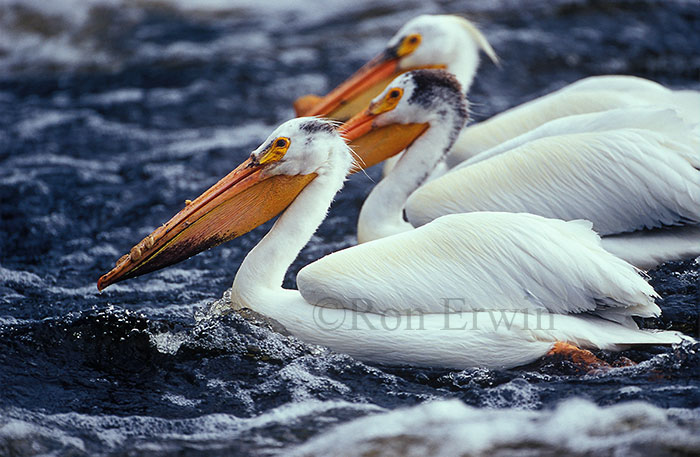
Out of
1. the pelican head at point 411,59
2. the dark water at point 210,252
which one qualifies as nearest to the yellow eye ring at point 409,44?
the pelican head at point 411,59

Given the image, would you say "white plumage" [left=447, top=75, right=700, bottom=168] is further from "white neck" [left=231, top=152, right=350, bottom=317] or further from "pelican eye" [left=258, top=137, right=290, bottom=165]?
"pelican eye" [left=258, top=137, right=290, bottom=165]

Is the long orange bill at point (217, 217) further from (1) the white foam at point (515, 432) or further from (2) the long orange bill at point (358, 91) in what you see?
(2) the long orange bill at point (358, 91)

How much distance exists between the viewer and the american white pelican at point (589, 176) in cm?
386

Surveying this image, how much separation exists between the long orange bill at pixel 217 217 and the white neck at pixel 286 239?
0.20ft

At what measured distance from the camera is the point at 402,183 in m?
4.35

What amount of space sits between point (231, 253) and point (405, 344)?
176 cm

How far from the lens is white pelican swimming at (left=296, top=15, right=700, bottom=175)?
4.92 meters

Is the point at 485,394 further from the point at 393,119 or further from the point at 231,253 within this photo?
the point at 231,253

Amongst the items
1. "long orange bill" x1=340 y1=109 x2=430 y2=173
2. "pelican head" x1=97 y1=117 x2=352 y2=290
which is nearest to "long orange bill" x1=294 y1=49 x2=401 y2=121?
"long orange bill" x1=340 y1=109 x2=430 y2=173

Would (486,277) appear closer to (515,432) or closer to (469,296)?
(469,296)

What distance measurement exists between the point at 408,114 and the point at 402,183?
343 mm

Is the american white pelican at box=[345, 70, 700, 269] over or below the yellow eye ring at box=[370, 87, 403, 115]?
below

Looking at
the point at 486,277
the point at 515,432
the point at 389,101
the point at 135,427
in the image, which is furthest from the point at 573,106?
the point at 135,427

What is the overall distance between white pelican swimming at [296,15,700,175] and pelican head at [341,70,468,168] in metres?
0.73
